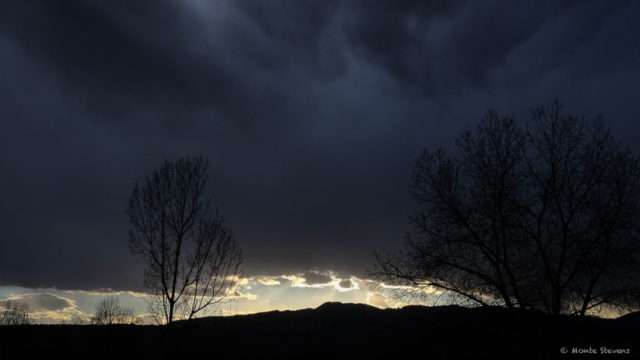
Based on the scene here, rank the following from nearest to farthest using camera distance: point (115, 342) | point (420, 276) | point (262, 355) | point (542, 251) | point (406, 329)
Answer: point (542, 251)
point (420, 276)
point (115, 342)
point (262, 355)
point (406, 329)

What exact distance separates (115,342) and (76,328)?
4.77m

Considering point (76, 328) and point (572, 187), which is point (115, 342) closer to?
point (76, 328)

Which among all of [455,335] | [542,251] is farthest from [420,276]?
[455,335]

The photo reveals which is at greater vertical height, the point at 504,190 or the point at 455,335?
the point at 504,190

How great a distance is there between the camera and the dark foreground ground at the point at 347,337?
1909 centimetres

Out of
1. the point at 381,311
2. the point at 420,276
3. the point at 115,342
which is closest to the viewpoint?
the point at 420,276

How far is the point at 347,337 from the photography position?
82.8ft

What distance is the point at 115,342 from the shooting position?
69.9ft

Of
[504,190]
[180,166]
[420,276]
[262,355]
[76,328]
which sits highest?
[180,166]

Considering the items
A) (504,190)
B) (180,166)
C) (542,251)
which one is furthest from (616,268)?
(180,166)

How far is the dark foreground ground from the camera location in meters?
19.1

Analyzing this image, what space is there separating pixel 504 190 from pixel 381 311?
57.2 feet

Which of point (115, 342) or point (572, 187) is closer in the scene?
point (572, 187)

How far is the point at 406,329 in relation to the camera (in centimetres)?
2542
